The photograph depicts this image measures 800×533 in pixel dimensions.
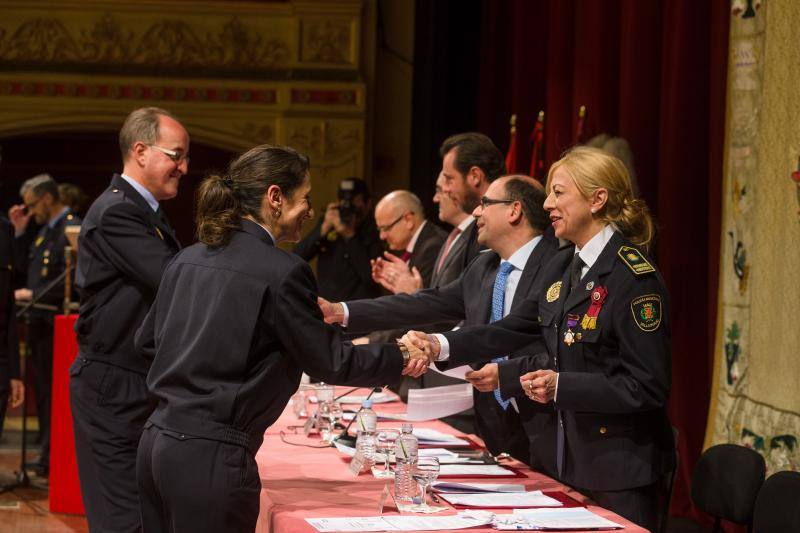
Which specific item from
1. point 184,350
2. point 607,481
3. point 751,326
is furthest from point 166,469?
point 751,326

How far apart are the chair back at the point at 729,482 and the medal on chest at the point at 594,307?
771mm

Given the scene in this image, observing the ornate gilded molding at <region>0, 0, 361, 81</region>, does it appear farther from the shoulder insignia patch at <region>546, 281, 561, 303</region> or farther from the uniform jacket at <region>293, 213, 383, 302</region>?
the shoulder insignia patch at <region>546, 281, 561, 303</region>

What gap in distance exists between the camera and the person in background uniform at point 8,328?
527 centimetres

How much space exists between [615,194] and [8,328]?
3.48 meters

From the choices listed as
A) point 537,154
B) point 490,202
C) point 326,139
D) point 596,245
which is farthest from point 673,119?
point 326,139

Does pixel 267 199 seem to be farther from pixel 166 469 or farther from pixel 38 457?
pixel 38 457

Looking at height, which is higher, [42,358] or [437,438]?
[437,438]

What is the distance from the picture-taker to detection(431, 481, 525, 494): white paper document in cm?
269

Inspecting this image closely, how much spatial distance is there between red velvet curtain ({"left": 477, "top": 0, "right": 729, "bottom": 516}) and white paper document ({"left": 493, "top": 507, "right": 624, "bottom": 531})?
7.98 feet

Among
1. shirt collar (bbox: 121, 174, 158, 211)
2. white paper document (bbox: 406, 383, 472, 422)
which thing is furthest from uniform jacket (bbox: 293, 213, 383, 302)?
white paper document (bbox: 406, 383, 472, 422)

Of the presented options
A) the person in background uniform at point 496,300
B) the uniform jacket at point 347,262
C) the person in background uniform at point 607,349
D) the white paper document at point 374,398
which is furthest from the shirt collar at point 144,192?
the uniform jacket at point 347,262

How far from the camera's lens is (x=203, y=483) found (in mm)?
2303

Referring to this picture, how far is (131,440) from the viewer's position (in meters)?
3.38

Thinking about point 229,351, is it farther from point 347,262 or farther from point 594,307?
point 347,262
